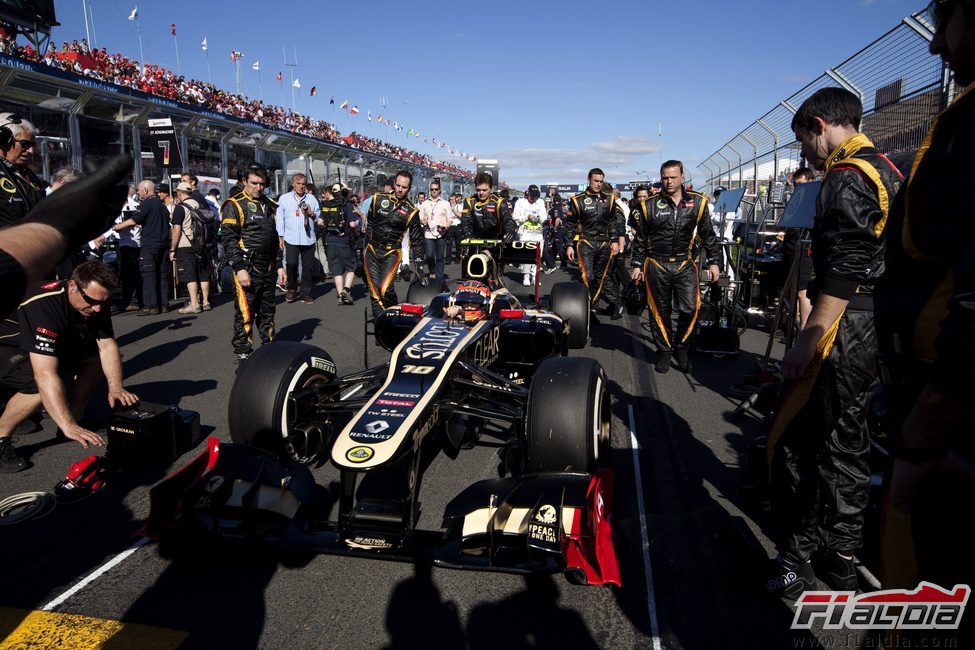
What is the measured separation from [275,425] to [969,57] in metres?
3.32

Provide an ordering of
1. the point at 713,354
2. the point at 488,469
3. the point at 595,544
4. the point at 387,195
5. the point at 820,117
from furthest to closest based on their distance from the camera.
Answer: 1. the point at 387,195
2. the point at 713,354
3. the point at 488,469
4. the point at 820,117
5. the point at 595,544

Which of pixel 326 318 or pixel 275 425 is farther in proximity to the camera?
pixel 326 318

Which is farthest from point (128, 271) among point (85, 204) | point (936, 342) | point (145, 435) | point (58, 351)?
point (936, 342)

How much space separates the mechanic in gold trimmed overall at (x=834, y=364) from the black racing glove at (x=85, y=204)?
2441 mm

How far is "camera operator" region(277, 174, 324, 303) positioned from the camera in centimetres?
958

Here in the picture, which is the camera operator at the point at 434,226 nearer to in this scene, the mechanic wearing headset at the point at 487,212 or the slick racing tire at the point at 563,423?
the mechanic wearing headset at the point at 487,212

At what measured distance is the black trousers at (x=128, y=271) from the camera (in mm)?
9234

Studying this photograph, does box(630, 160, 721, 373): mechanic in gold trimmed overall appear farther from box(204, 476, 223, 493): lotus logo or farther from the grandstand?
the grandstand

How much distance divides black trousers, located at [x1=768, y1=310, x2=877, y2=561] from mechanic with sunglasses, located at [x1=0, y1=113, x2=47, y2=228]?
198 inches

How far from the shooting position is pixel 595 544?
8.50ft

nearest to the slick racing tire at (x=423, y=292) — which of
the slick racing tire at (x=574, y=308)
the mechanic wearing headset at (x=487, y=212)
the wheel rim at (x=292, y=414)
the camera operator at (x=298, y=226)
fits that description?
the slick racing tire at (x=574, y=308)

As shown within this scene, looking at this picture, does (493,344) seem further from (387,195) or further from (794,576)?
(387,195)

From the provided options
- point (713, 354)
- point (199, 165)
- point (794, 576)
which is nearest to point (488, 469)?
point (794, 576)

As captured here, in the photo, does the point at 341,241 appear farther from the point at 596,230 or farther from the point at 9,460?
the point at 9,460
